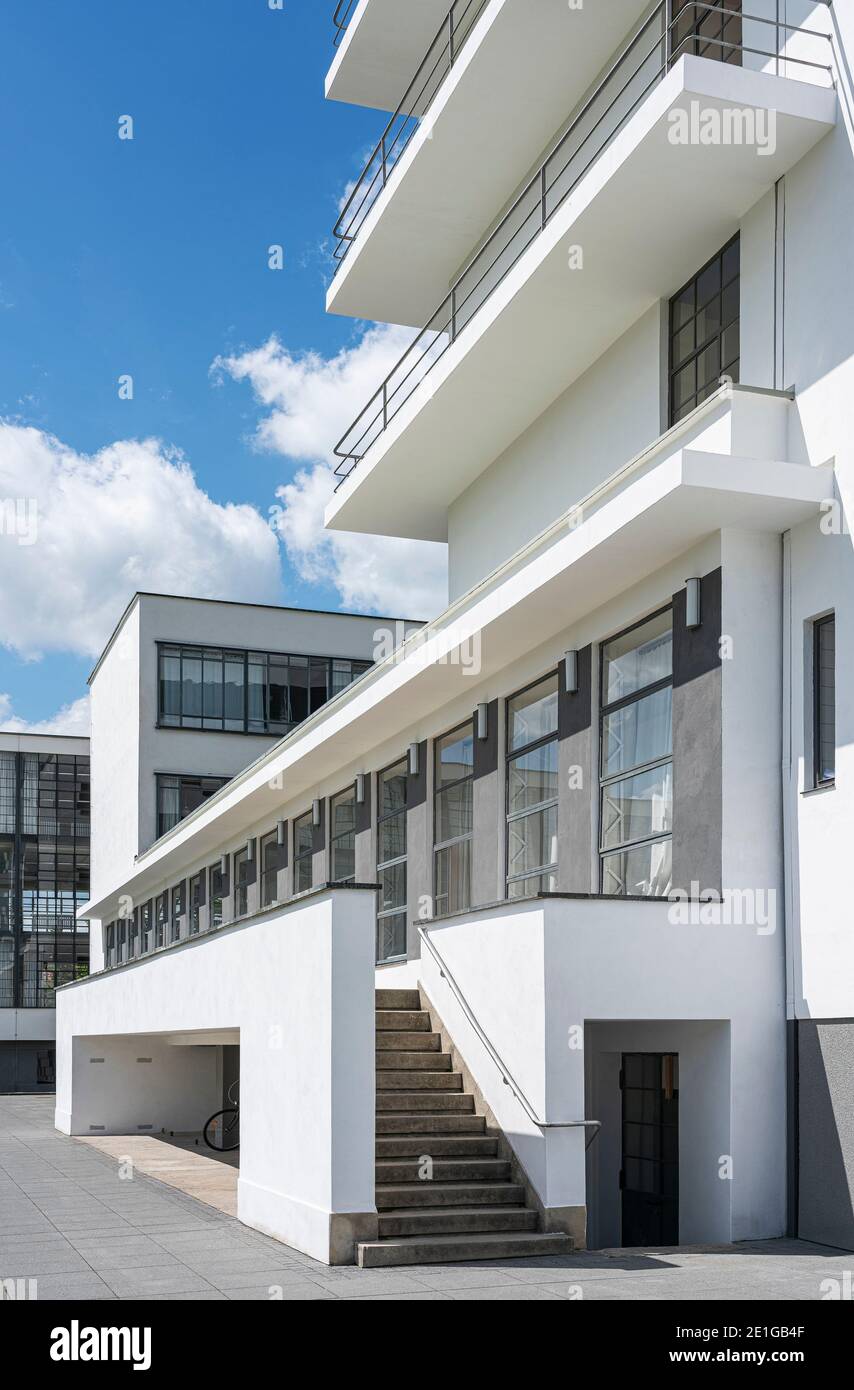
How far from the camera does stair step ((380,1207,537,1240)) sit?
11.0 m

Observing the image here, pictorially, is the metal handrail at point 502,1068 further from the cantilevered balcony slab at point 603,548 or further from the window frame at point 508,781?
the cantilevered balcony slab at point 603,548

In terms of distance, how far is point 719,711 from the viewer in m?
12.3

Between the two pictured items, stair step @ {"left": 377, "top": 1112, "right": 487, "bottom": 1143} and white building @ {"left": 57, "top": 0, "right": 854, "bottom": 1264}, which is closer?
white building @ {"left": 57, "top": 0, "right": 854, "bottom": 1264}

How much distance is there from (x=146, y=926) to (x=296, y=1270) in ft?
90.6

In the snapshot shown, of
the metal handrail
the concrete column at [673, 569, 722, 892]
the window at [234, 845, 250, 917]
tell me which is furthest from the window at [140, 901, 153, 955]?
the concrete column at [673, 569, 722, 892]

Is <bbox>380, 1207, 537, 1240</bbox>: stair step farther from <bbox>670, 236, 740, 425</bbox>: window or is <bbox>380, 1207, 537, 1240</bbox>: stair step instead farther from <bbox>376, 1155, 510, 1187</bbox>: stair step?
<bbox>670, 236, 740, 425</bbox>: window

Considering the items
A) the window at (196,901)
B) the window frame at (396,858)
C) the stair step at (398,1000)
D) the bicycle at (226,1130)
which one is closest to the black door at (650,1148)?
the stair step at (398,1000)

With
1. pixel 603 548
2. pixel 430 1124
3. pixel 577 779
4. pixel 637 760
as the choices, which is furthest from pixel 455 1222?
pixel 603 548

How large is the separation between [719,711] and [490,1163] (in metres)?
4.12

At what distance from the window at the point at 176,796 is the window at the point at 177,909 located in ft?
5.32

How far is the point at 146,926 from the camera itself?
123 ft

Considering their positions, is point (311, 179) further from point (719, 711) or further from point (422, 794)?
point (719, 711)

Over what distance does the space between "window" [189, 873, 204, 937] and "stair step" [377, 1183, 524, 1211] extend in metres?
20.1
